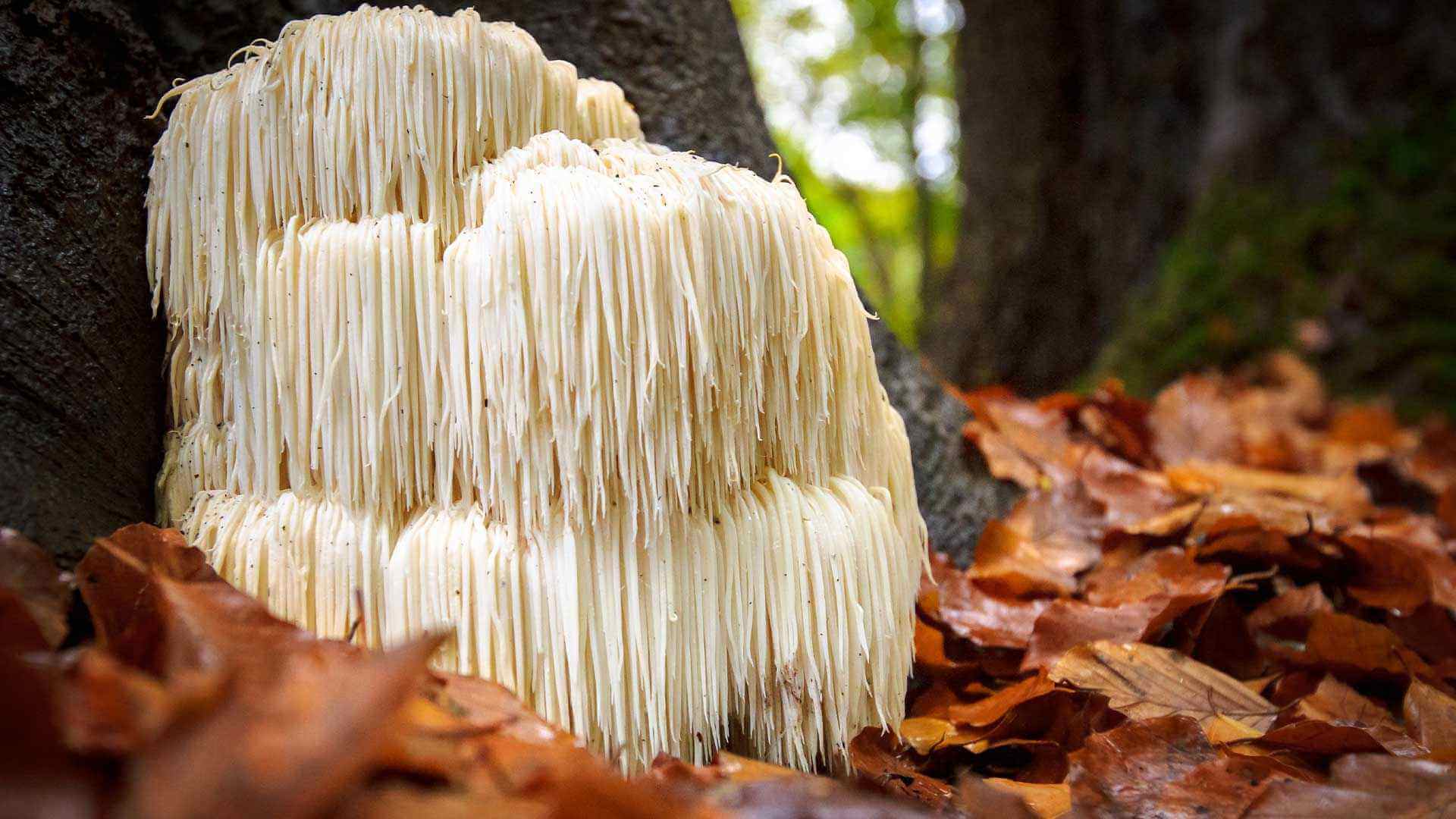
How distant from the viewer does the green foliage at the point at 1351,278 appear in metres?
5.17

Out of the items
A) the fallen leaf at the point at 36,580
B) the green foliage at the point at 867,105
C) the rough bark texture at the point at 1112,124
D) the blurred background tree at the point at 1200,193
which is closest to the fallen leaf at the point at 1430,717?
the fallen leaf at the point at 36,580

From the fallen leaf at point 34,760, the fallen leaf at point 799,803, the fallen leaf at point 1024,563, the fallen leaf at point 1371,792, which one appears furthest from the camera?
the fallen leaf at point 1024,563

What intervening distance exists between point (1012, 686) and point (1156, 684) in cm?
29

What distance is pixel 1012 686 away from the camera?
1983mm

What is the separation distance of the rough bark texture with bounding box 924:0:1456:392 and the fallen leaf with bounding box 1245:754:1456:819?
506 centimetres

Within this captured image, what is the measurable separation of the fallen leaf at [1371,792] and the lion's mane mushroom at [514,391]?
620 mm

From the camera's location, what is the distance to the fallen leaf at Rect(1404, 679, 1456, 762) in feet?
5.63

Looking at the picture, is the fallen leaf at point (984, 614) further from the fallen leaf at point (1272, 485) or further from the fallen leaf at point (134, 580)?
the fallen leaf at point (134, 580)

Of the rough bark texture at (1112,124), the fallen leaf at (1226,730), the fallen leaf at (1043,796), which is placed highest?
the rough bark texture at (1112,124)

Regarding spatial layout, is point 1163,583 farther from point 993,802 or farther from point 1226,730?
point 993,802

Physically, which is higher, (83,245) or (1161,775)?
(83,245)

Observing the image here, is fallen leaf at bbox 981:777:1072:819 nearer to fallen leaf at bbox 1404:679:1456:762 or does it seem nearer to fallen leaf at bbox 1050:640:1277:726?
fallen leaf at bbox 1050:640:1277:726

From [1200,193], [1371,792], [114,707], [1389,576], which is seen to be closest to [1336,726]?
[1371,792]

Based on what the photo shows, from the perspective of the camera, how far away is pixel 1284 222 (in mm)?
5410
